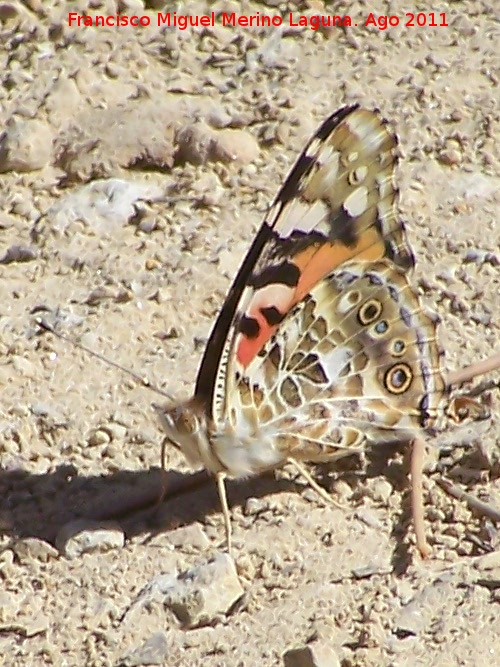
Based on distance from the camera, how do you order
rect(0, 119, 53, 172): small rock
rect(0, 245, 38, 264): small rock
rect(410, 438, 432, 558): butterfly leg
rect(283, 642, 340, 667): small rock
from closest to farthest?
rect(283, 642, 340, 667): small rock < rect(410, 438, 432, 558): butterfly leg < rect(0, 245, 38, 264): small rock < rect(0, 119, 53, 172): small rock

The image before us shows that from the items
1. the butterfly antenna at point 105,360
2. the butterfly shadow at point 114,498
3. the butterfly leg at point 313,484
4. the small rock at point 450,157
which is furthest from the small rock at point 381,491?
the small rock at point 450,157

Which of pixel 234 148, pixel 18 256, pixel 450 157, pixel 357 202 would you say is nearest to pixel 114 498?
pixel 357 202

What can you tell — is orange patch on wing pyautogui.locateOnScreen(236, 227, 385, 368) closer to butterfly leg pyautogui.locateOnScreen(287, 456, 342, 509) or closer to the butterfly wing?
the butterfly wing

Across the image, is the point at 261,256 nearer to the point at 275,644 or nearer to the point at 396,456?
the point at 396,456

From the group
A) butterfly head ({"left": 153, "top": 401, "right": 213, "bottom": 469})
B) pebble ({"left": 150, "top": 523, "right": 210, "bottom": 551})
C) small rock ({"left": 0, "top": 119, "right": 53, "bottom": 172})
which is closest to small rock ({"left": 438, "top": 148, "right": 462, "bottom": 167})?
small rock ({"left": 0, "top": 119, "right": 53, "bottom": 172})

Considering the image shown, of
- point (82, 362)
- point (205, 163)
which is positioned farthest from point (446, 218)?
point (82, 362)

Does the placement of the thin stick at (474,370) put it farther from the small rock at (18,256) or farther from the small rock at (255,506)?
the small rock at (18,256)
